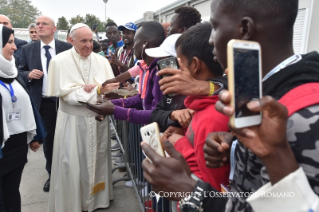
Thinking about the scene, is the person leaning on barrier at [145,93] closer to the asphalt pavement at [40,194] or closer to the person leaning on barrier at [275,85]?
the person leaning on barrier at [275,85]

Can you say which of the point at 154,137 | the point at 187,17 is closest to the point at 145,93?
the point at 187,17

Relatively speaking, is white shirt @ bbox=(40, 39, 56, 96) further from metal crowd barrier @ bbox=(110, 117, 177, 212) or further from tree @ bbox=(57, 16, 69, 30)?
tree @ bbox=(57, 16, 69, 30)

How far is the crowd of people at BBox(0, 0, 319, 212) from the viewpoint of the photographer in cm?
67

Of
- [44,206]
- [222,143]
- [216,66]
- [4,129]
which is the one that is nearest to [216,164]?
[222,143]

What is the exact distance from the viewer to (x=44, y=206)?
3.31 m

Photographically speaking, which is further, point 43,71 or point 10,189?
point 43,71

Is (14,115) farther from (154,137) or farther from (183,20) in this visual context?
(183,20)

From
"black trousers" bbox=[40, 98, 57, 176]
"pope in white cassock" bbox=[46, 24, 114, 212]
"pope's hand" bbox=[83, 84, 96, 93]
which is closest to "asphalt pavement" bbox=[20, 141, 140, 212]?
"pope in white cassock" bbox=[46, 24, 114, 212]

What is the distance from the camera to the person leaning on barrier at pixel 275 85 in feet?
2.22

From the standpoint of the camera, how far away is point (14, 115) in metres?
2.47

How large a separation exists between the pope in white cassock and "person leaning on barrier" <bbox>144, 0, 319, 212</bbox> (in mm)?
2280

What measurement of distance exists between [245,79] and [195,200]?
478 millimetres

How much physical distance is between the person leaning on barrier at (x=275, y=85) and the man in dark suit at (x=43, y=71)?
3.23 m

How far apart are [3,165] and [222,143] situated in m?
2.35
